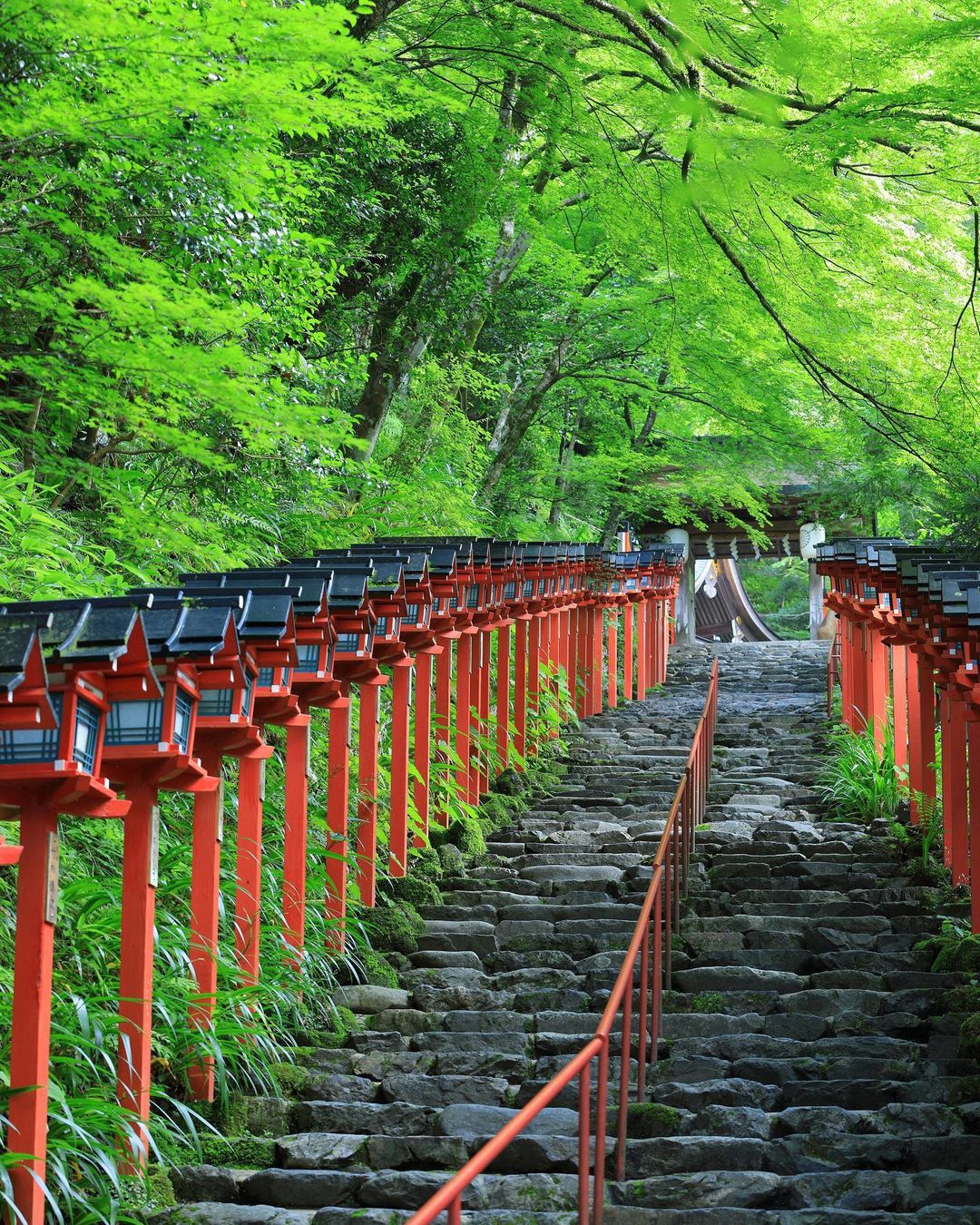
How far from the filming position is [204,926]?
21.4ft

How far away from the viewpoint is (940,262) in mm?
13703

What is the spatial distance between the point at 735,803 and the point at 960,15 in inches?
323

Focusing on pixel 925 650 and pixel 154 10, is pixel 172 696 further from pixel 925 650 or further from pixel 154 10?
pixel 925 650

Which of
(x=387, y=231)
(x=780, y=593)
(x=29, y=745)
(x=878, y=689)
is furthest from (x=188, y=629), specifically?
(x=780, y=593)

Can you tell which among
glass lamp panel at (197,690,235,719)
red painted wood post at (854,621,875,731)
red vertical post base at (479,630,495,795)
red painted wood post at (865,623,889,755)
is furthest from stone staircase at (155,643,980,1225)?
red painted wood post at (854,621,875,731)

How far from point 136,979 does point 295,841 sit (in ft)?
8.22

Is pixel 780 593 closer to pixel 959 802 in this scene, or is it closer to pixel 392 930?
pixel 959 802

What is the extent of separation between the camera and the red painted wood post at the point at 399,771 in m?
10.4

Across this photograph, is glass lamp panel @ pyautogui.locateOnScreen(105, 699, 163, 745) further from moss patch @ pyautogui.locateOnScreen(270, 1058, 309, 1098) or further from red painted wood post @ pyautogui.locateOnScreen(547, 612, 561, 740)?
red painted wood post @ pyautogui.locateOnScreen(547, 612, 561, 740)

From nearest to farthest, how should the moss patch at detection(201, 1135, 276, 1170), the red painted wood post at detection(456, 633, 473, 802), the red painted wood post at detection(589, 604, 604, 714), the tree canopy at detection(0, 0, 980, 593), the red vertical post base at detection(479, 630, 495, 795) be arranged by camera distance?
1. the moss patch at detection(201, 1135, 276, 1170)
2. the tree canopy at detection(0, 0, 980, 593)
3. the red painted wood post at detection(456, 633, 473, 802)
4. the red vertical post base at detection(479, 630, 495, 795)
5. the red painted wood post at detection(589, 604, 604, 714)

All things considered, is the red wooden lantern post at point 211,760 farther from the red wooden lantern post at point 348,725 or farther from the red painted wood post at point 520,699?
the red painted wood post at point 520,699

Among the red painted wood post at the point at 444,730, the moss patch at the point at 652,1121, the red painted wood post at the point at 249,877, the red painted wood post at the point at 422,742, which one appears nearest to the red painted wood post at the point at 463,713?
the red painted wood post at the point at 444,730

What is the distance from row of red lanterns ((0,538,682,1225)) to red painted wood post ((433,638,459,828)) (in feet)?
0.09

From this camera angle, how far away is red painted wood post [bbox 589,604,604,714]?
74.7 ft
